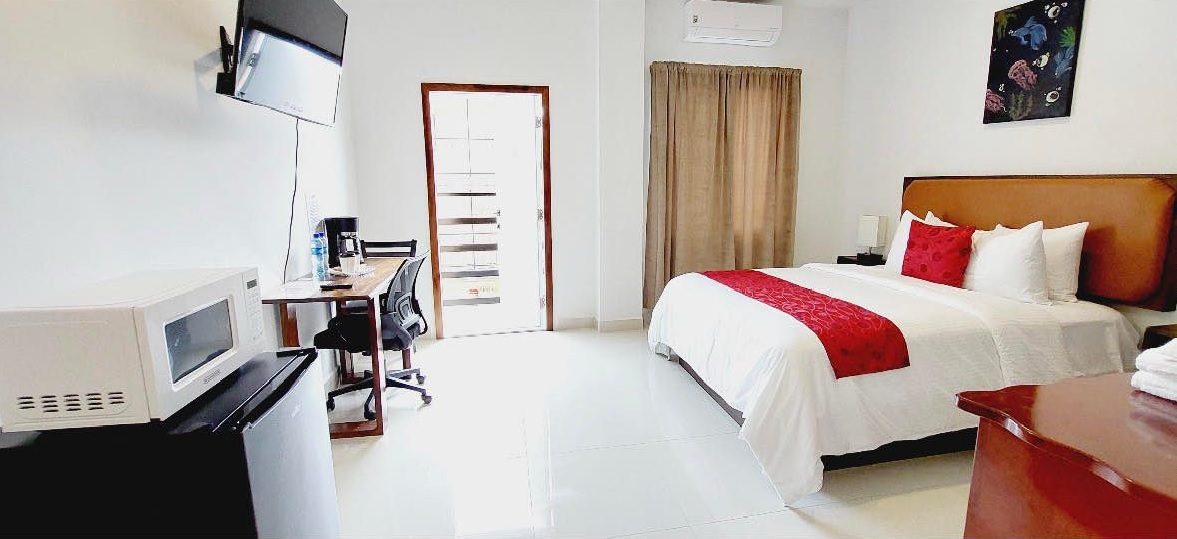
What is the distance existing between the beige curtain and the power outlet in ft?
8.59

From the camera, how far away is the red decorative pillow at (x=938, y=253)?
310 cm

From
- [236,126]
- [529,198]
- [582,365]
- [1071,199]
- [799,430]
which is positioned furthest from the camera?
[529,198]

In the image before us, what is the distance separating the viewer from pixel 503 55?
13.5 feet

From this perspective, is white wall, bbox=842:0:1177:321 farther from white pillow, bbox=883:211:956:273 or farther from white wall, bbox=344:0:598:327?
white wall, bbox=344:0:598:327

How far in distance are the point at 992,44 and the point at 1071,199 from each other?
1.19 metres

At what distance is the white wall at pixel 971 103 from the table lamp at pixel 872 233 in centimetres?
17

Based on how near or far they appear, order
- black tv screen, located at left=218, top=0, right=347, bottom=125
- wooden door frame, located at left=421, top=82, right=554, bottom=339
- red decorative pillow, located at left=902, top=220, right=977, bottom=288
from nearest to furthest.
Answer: black tv screen, located at left=218, top=0, right=347, bottom=125 → red decorative pillow, located at left=902, top=220, right=977, bottom=288 → wooden door frame, located at left=421, top=82, right=554, bottom=339

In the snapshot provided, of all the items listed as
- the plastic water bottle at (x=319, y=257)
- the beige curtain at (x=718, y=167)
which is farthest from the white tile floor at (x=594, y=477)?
the beige curtain at (x=718, y=167)

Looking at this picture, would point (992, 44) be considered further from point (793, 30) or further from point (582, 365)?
point (582, 365)

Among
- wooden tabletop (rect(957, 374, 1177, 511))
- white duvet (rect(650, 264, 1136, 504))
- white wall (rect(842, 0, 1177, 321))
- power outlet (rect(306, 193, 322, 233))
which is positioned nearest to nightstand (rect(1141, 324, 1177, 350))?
white duvet (rect(650, 264, 1136, 504))

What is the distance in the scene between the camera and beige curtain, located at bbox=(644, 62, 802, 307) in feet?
14.5

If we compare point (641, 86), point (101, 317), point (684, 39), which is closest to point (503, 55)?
point (641, 86)

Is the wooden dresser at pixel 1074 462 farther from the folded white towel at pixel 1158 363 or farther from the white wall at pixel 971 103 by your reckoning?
the white wall at pixel 971 103

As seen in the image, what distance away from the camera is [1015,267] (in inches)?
109
